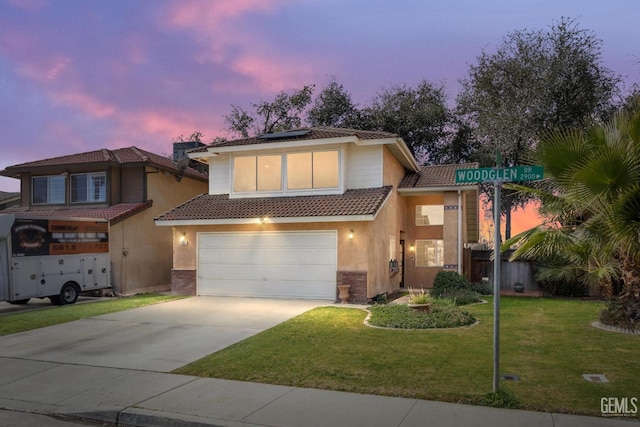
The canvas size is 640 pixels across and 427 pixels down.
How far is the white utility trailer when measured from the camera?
14.4m

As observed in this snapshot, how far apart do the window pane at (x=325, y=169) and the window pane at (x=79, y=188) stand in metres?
11.0

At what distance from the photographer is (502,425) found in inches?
202

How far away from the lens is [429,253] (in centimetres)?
2102

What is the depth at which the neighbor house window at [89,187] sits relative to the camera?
21234mm

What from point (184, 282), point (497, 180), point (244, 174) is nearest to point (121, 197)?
A: point (184, 282)

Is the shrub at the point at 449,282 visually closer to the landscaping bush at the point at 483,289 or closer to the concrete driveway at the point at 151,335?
the landscaping bush at the point at 483,289

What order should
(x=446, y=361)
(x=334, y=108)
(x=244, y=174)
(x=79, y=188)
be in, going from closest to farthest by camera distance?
(x=446, y=361) → (x=244, y=174) → (x=79, y=188) → (x=334, y=108)

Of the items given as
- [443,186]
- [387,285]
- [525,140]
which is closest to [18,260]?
[387,285]

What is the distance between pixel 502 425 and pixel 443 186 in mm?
13702

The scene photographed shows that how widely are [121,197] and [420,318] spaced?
15.2 meters

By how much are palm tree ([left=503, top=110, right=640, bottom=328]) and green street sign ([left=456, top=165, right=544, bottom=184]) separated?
9.86ft

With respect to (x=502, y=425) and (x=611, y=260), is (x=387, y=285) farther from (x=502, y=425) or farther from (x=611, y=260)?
(x=502, y=425)

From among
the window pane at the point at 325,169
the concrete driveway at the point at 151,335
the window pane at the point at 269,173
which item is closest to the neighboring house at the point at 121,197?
the window pane at the point at 269,173

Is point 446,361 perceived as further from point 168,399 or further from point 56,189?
point 56,189
